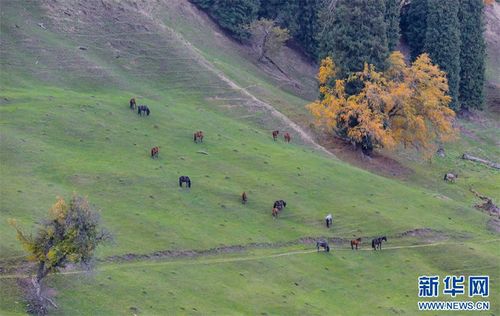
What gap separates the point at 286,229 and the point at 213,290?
12247 mm

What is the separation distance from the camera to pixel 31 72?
259 ft

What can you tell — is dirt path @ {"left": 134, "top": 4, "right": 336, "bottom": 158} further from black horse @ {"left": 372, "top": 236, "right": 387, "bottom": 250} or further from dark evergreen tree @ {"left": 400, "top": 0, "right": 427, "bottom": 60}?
dark evergreen tree @ {"left": 400, "top": 0, "right": 427, "bottom": 60}

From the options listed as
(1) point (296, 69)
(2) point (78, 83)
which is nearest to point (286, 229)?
(2) point (78, 83)

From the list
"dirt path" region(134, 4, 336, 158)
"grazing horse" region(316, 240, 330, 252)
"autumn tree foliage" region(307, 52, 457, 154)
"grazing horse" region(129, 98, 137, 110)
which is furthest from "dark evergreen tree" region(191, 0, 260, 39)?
"grazing horse" region(316, 240, 330, 252)

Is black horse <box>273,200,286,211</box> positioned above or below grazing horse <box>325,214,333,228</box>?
above

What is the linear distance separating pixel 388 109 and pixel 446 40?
2464 cm

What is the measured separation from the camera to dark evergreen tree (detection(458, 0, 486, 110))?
106 meters

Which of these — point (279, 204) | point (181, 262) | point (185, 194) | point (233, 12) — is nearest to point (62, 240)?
point (181, 262)

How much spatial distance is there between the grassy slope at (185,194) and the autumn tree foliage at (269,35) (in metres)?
15.2

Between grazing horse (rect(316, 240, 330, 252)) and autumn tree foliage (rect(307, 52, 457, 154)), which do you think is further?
autumn tree foliage (rect(307, 52, 457, 154))

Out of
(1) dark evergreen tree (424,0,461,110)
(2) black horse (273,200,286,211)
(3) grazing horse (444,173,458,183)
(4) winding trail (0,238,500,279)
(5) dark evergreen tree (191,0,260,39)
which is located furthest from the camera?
(5) dark evergreen tree (191,0,260,39)

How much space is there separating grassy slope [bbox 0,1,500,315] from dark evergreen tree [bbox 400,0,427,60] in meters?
31.1

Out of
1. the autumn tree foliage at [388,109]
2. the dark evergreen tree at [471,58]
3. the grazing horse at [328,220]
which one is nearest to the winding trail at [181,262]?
the grazing horse at [328,220]

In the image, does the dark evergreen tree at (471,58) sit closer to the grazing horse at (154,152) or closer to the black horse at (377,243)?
the black horse at (377,243)
